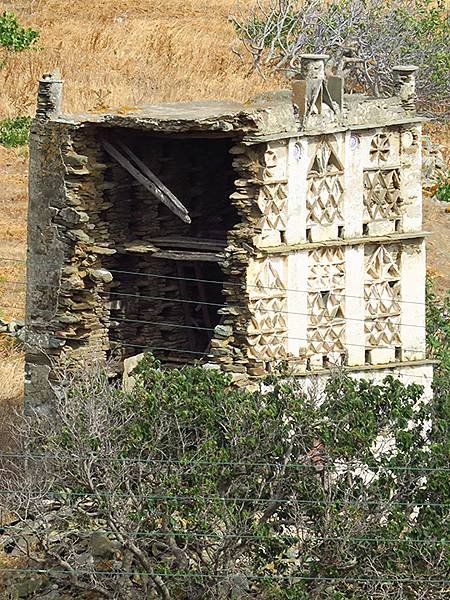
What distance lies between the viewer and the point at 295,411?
2122 centimetres

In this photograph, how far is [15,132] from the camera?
133 feet

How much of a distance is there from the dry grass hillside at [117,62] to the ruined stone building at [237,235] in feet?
32.3

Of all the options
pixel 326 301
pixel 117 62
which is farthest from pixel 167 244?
pixel 117 62

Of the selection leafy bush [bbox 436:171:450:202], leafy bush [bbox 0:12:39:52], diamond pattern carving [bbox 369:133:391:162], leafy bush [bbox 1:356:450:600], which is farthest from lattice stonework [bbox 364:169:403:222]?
leafy bush [bbox 0:12:39:52]

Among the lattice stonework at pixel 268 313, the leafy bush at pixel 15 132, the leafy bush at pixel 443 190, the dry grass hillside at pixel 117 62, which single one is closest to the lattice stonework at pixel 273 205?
the lattice stonework at pixel 268 313

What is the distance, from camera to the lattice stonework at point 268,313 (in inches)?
930

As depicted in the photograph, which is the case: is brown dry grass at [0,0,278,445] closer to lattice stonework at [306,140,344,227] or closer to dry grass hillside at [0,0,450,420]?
dry grass hillside at [0,0,450,420]

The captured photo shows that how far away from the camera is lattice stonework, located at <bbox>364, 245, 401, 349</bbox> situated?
24922mm

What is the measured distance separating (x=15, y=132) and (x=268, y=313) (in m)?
17.8

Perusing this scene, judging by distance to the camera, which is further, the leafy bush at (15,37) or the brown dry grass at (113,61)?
the leafy bush at (15,37)

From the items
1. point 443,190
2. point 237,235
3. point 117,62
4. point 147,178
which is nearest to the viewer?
Answer: point 237,235

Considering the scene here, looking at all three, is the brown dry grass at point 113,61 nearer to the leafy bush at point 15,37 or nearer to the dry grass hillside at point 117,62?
the dry grass hillside at point 117,62

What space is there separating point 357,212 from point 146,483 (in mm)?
5578

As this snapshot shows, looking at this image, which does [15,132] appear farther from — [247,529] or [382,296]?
[247,529]
